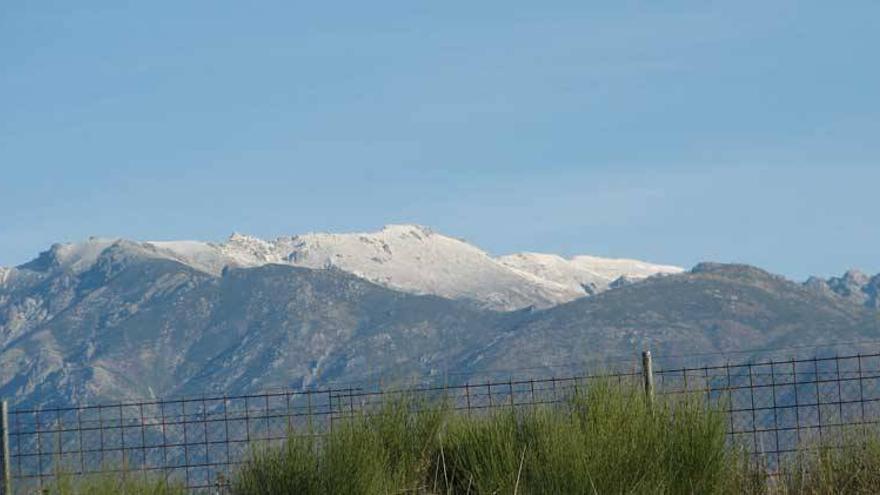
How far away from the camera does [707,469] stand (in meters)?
8.53

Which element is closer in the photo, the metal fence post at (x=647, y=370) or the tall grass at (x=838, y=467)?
the tall grass at (x=838, y=467)

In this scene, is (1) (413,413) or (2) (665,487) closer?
(2) (665,487)

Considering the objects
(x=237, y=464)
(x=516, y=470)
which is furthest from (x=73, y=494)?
(x=516, y=470)

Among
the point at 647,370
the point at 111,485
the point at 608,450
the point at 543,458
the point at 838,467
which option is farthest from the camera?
the point at 647,370

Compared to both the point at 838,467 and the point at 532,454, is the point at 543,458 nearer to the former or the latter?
the point at 532,454

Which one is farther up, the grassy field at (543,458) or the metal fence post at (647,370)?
the metal fence post at (647,370)

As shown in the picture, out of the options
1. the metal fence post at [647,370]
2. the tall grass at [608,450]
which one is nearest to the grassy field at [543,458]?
the tall grass at [608,450]

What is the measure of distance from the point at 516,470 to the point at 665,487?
3.02 feet

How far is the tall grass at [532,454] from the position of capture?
8.07 metres

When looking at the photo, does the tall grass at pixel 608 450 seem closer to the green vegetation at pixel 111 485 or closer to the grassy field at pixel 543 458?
the grassy field at pixel 543 458

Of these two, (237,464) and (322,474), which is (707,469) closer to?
(322,474)

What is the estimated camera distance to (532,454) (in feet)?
28.1

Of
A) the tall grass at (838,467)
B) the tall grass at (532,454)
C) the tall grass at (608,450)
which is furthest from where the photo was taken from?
the tall grass at (838,467)

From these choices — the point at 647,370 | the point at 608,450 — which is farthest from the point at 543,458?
the point at 647,370
